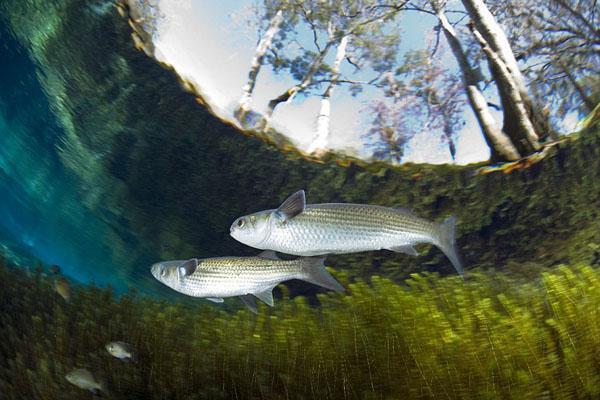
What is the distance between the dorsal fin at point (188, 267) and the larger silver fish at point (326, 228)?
31.8 inches

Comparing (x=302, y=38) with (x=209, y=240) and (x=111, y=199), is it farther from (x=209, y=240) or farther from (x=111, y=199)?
(x=111, y=199)

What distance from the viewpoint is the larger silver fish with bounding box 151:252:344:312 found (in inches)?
163

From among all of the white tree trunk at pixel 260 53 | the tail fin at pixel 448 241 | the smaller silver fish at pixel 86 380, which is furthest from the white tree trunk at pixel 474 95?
the smaller silver fish at pixel 86 380

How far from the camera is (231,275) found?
4.27 metres

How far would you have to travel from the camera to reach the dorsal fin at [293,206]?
3.22 meters

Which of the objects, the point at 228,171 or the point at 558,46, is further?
the point at 228,171

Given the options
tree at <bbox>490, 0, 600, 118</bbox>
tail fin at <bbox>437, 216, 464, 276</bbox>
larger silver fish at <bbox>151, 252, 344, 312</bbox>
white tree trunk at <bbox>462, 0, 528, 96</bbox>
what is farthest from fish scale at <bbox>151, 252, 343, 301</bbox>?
tree at <bbox>490, 0, 600, 118</bbox>

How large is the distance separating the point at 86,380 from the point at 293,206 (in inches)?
107

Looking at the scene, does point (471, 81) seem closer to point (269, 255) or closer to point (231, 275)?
point (269, 255)

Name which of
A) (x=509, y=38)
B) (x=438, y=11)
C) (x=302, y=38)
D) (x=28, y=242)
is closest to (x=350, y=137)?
(x=302, y=38)

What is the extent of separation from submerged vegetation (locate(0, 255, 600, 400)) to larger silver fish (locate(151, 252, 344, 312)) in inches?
20.8

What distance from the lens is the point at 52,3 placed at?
→ 10570 mm

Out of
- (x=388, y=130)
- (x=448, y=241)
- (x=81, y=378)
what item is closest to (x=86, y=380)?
(x=81, y=378)

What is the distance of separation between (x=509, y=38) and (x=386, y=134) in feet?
10.2
